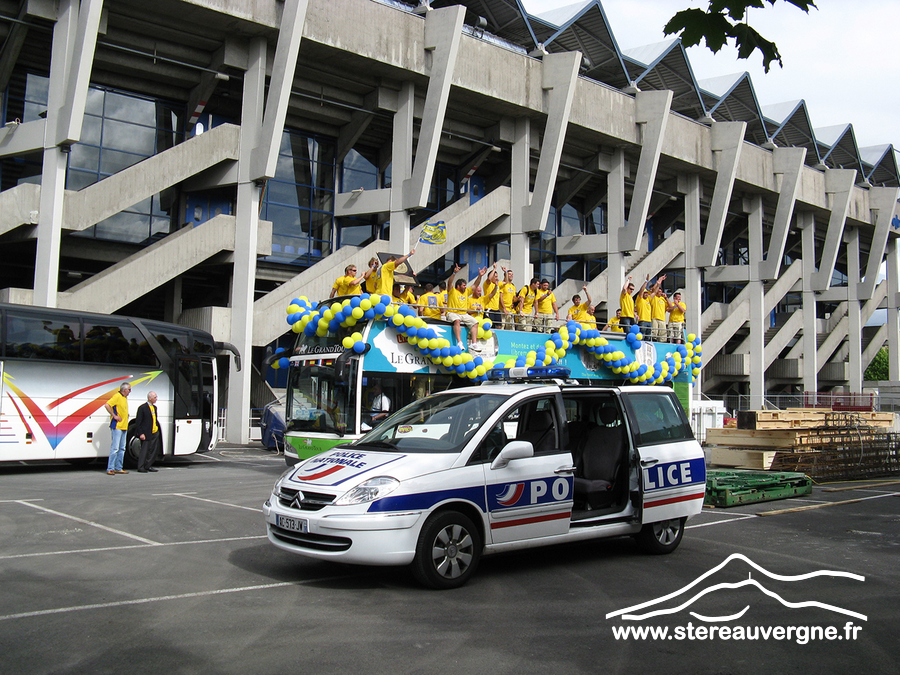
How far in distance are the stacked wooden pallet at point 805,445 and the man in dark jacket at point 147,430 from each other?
1216cm

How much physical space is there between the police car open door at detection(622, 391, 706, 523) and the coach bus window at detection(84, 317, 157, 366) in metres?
12.1

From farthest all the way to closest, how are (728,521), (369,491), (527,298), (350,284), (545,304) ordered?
(545,304) → (527,298) → (350,284) → (728,521) → (369,491)

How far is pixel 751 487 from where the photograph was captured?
12.3m

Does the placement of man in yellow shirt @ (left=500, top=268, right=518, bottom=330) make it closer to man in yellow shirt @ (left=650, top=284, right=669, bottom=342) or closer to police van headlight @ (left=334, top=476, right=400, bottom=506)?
man in yellow shirt @ (left=650, top=284, right=669, bottom=342)

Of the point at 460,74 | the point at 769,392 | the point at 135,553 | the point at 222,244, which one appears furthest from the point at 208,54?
the point at 769,392

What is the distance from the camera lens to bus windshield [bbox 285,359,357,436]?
39.3 ft

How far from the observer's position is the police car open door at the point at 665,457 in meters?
7.69

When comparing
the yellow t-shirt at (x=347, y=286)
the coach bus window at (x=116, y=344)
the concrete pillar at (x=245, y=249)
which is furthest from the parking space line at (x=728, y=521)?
the concrete pillar at (x=245, y=249)

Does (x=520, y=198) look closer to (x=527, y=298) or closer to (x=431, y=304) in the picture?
(x=527, y=298)

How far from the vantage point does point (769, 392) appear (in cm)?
4641

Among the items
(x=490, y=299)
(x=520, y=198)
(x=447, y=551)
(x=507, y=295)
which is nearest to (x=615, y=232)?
(x=520, y=198)

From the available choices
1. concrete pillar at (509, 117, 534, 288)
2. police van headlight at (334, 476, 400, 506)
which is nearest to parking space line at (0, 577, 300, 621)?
police van headlight at (334, 476, 400, 506)

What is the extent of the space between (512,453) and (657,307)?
43.4 feet

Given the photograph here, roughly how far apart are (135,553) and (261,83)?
65.5ft
